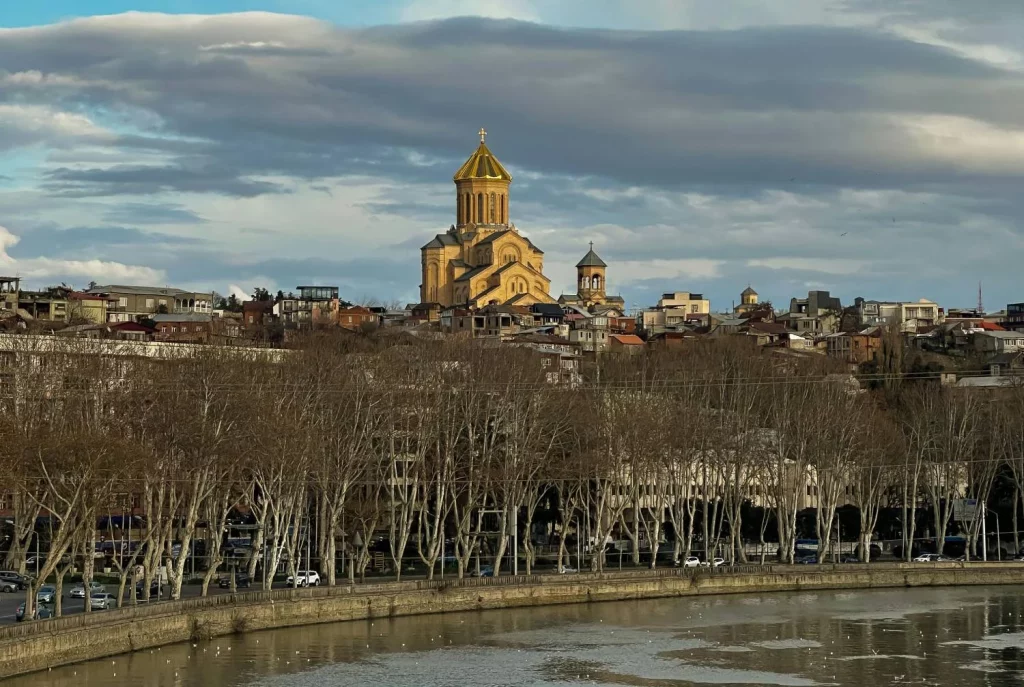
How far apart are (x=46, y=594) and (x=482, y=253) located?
393ft

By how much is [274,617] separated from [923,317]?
140156 mm

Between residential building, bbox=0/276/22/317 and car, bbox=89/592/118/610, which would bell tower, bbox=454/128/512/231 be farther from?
car, bbox=89/592/118/610

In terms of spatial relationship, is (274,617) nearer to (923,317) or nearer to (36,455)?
(36,455)

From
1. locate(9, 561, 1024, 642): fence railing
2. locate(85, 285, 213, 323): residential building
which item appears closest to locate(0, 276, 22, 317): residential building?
locate(85, 285, 213, 323): residential building

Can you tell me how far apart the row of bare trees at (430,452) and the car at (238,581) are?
0.77m

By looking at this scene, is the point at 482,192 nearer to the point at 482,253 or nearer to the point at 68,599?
the point at 482,253

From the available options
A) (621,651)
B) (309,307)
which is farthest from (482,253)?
(621,651)

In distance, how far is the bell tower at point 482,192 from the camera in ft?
592

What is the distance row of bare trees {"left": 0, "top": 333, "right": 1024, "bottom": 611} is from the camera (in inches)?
2386

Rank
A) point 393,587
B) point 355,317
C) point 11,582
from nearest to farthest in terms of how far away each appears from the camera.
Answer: point 393,587, point 11,582, point 355,317

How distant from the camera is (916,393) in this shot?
99000 millimetres

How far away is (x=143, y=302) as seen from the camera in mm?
159750

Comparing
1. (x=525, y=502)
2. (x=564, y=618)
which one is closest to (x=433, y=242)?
(x=525, y=502)

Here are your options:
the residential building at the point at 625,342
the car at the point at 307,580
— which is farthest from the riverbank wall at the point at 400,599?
the residential building at the point at 625,342
